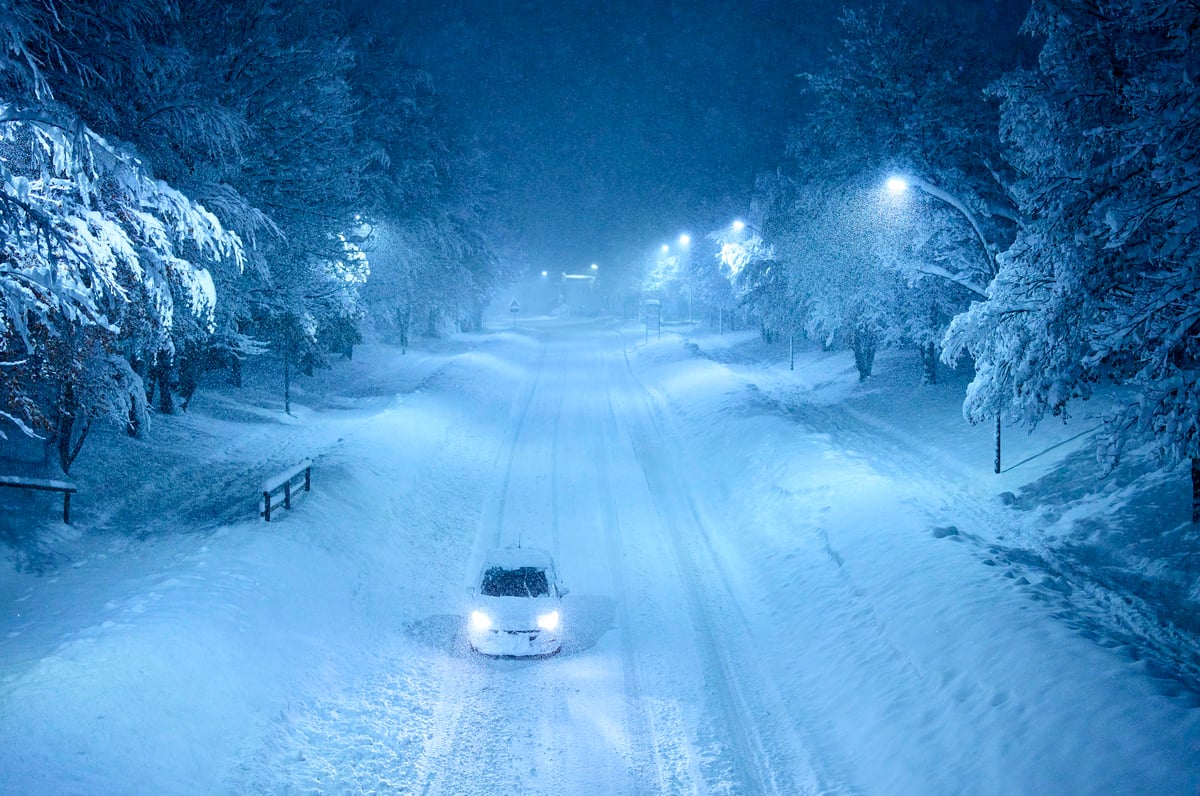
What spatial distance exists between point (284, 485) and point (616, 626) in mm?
6713

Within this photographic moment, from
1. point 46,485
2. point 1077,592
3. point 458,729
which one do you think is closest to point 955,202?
point 1077,592

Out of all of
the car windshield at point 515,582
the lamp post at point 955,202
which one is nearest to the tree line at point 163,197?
the car windshield at point 515,582

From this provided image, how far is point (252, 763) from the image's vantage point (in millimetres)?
7453

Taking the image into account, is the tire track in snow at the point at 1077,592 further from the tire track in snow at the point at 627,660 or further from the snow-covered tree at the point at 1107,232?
the tire track in snow at the point at 627,660

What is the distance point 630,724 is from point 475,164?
143ft

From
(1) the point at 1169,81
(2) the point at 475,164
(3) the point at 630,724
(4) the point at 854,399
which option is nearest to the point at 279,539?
(3) the point at 630,724

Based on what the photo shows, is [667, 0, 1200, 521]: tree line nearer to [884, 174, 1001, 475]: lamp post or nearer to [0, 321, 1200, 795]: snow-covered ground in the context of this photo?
[884, 174, 1001, 475]: lamp post

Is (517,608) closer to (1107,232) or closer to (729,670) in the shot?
(729,670)

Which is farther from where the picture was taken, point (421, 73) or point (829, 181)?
point (421, 73)

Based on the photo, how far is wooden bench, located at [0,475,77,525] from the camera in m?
11.5

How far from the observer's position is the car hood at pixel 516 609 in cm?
1009

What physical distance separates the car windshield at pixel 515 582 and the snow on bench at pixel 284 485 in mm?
4361

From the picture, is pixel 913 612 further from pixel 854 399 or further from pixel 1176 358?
pixel 854 399

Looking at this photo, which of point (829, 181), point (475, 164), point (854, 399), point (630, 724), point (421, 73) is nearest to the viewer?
point (630, 724)
